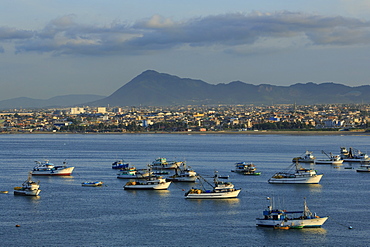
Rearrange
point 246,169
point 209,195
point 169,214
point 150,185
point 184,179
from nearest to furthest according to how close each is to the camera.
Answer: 1. point 169,214
2. point 209,195
3. point 150,185
4. point 184,179
5. point 246,169

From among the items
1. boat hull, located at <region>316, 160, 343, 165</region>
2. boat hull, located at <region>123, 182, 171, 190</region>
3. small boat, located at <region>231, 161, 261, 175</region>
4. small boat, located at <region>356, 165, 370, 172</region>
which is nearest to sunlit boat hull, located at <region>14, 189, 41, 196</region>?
boat hull, located at <region>123, 182, 171, 190</region>

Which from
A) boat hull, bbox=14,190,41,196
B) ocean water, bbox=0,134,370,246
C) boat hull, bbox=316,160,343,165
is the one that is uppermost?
boat hull, bbox=14,190,41,196

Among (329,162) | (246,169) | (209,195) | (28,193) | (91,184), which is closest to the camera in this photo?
(209,195)

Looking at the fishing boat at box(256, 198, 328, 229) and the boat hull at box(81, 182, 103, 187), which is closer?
the fishing boat at box(256, 198, 328, 229)

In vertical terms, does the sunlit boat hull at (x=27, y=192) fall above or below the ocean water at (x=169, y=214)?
above

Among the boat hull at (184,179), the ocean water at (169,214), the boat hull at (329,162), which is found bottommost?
the boat hull at (329,162)

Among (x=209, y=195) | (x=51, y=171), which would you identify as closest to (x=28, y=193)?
(x=209, y=195)

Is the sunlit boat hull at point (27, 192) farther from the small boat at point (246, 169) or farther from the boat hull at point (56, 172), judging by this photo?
the small boat at point (246, 169)

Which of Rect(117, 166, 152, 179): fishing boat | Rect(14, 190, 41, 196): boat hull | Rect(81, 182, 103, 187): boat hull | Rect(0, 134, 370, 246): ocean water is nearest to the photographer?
Rect(0, 134, 370, 246): ocean water

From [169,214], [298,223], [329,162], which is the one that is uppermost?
[298,223]

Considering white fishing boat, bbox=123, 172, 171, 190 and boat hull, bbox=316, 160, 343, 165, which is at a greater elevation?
white fishing boat, bbox=123, 172, 171, 190

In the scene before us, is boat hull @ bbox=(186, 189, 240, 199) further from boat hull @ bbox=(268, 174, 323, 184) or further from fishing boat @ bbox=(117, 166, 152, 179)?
fishing boat @ bbox=(117, 166, 152, 179)

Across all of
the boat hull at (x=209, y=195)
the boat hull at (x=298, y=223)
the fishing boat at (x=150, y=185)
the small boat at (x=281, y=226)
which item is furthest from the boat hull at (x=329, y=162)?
the small boat at (x=281, y=226)

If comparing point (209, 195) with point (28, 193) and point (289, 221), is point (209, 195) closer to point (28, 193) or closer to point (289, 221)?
point (289, 221)
